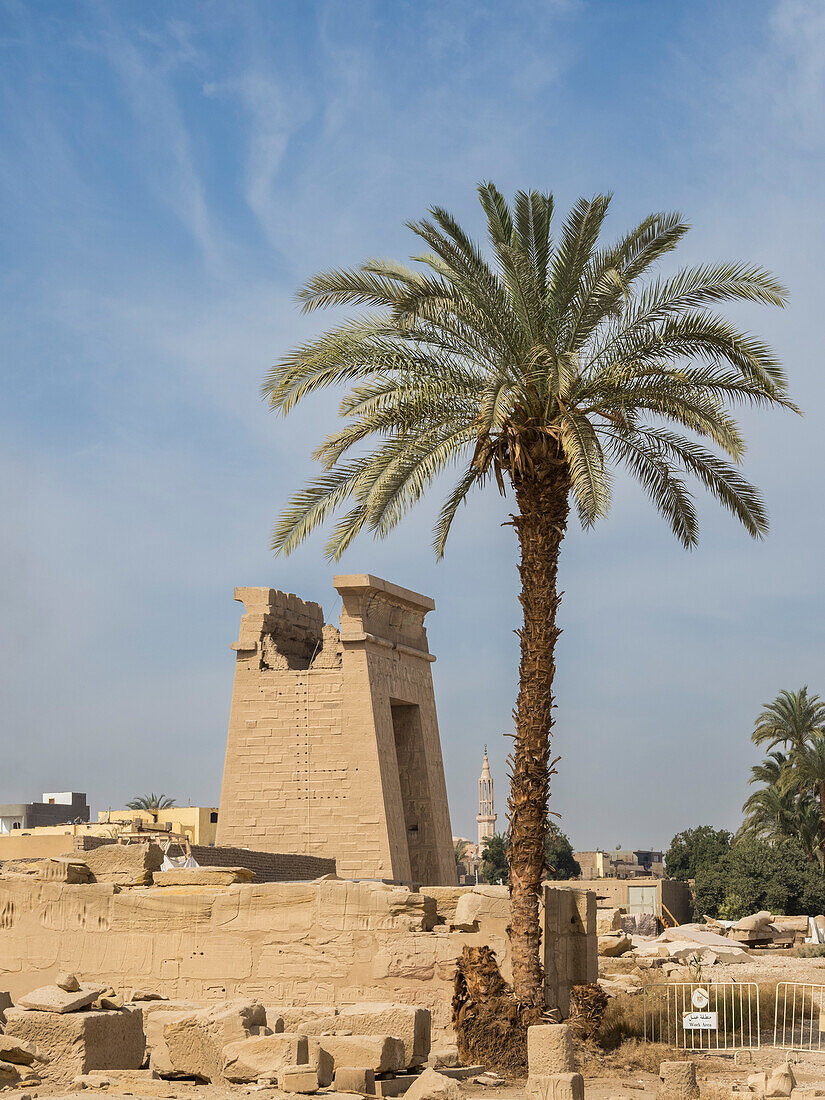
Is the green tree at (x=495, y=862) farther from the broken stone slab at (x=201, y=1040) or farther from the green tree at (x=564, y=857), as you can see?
the broken stone slab at (x=201, y=1040)

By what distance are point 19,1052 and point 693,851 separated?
165 feet

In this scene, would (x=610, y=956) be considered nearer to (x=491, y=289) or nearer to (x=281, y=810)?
(x=281, y=810)

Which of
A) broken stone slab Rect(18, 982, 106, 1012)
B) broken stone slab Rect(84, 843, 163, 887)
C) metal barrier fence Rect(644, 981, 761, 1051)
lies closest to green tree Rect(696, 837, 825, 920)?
metal barrier fence Rect(644, 981, 761, 1051)

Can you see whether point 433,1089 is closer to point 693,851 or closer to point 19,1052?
point 19,1052

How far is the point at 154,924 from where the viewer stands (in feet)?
32.8

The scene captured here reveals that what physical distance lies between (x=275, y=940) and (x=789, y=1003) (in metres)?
7.62

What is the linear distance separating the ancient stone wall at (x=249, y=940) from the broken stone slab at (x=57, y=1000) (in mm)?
2577

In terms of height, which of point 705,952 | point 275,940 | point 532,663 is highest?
point 532,663

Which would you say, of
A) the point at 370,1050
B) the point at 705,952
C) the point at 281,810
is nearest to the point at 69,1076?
the point at 370,1050

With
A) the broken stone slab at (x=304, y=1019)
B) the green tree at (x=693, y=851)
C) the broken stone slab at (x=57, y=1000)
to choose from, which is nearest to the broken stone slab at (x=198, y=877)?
the broken stone slab at (x=304, y=1019)

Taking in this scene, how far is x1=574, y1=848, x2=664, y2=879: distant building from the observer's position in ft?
230

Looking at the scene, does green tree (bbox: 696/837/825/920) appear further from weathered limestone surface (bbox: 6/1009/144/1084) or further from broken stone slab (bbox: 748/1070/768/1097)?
weathered limestone surface (bbox: 6/1009/144/1084)

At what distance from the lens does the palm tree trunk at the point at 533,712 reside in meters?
10.0

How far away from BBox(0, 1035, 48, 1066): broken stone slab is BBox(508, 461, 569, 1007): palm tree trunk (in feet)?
14.2
